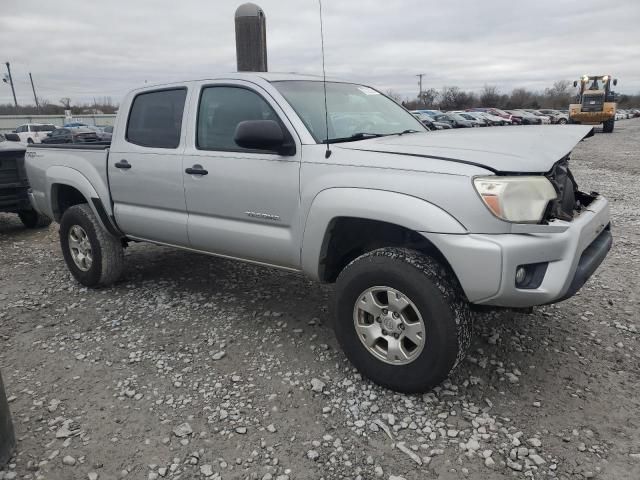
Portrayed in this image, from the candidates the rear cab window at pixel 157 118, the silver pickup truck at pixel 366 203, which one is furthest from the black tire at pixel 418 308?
the rear cab window at pixel 157 118

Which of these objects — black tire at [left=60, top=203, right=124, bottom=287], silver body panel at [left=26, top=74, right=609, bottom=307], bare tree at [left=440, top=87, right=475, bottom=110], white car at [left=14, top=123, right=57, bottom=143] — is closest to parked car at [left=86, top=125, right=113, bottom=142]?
black tire at [left=60, top=203, right=124, bottom=287]

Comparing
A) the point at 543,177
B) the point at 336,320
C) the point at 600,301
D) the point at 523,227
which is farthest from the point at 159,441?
the point at 600,301

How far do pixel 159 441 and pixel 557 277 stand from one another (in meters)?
2.16

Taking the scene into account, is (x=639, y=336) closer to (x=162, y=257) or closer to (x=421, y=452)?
(x=421, y=452)

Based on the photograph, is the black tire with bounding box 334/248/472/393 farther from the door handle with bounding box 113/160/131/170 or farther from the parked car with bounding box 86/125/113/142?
the parked car with bounding box 86/125/113/142

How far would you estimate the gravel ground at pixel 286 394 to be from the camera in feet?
8.04

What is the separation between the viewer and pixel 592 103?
28.2m

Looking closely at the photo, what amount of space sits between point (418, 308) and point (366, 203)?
63cm

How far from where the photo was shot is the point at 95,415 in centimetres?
285

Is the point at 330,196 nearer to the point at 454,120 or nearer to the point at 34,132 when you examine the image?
the point at 454,120

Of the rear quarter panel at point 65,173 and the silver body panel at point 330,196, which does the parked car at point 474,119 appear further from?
the silver body panel at point 330,196

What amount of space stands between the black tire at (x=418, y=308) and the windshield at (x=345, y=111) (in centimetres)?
91

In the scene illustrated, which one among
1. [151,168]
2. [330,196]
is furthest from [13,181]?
[330,196]

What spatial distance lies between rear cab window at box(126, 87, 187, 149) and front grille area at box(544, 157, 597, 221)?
265 centimetres
